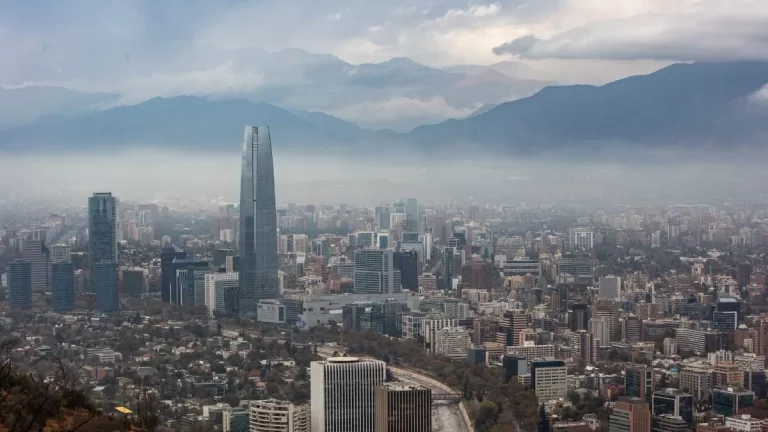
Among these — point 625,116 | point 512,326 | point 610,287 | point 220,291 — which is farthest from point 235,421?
point 625,116

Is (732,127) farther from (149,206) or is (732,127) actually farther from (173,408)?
(173,408)

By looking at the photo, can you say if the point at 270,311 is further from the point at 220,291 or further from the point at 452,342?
the point at 452,342

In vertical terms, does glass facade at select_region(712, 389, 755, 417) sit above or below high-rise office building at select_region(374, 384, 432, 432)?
below

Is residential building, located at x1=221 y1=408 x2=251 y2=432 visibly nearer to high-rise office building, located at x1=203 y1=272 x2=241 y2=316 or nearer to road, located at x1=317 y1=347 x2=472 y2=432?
road, located at x1=317 y1=347 x2=472 y2=432

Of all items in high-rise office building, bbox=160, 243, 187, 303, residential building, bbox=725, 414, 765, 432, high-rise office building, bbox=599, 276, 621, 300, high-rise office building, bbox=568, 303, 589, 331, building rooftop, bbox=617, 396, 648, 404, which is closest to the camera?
residential building, bbox=725, 414, 765, 432

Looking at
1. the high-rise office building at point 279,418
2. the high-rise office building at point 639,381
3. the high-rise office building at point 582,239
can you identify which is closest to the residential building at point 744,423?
the high-rise office building at point 639,381

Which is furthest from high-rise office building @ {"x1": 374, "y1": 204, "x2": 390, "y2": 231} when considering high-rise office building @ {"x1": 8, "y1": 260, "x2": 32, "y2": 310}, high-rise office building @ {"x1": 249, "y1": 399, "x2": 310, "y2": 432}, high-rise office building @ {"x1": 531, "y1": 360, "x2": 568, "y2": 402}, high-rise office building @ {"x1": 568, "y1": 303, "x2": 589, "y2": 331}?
high-rise office building @ {"x1": 249, "y1": 399, "x2": 310, "y2": 432}

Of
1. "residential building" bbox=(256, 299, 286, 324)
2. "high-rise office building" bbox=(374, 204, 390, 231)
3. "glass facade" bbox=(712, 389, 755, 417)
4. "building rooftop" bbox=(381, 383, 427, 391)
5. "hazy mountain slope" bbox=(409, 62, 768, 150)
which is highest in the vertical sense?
"hazy mountain slope" bbox=(409, 62, 768, 150)

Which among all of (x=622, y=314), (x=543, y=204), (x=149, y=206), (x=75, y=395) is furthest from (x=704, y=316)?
(x=75, y=395)
